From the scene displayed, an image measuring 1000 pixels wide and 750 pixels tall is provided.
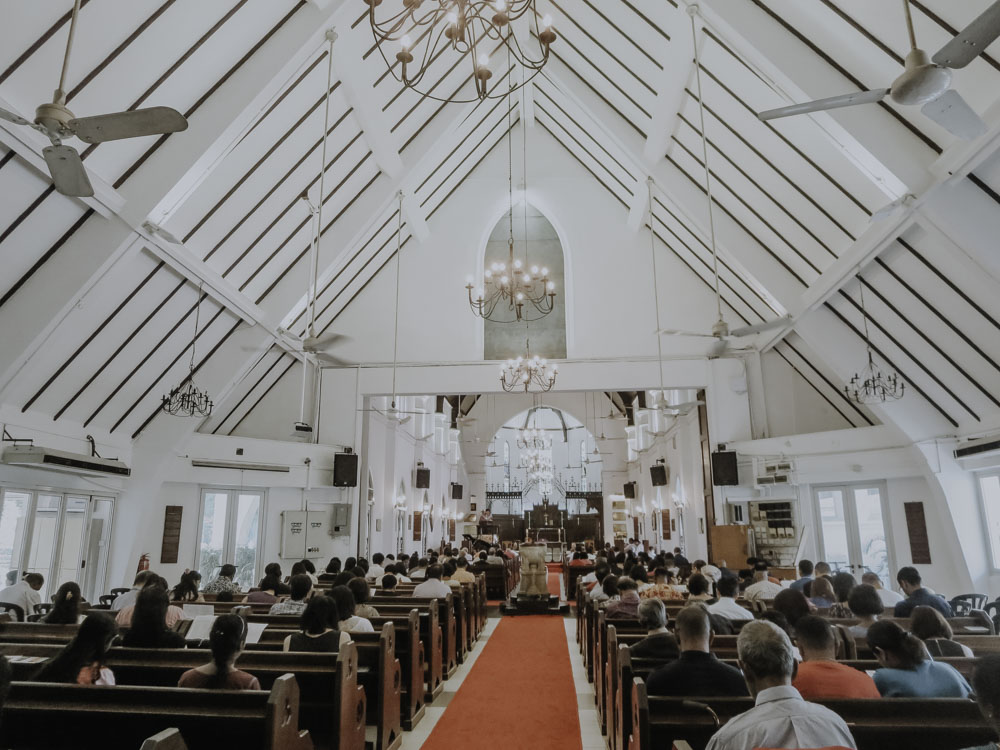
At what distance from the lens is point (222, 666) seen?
278 cm

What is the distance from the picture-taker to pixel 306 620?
3854 mm

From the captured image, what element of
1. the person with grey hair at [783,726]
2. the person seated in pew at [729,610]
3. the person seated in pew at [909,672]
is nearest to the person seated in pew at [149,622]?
the person with grey hair at [783,726]

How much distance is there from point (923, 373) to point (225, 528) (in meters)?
11.2

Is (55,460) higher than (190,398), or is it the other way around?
(190,398)

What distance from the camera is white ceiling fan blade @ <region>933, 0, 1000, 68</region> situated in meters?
2.72

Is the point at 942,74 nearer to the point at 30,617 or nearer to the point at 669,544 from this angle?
the point at 30,617

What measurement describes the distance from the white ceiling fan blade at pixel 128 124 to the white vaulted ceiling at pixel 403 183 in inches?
106

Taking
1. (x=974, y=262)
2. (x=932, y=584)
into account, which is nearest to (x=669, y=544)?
(x=932, y=584)

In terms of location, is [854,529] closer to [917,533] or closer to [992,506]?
[917,533]

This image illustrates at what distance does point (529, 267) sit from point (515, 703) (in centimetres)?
849

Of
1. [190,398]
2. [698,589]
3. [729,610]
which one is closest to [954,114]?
[729,610]

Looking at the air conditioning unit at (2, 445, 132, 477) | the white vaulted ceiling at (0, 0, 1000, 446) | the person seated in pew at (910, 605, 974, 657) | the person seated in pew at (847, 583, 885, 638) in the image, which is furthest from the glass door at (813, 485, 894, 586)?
the air conditioning unit at (2, 445, 132, 477)

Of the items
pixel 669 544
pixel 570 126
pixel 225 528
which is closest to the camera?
pixel 225 528

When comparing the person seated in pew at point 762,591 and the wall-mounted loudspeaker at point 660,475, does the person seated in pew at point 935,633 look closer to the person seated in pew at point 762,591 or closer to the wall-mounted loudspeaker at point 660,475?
the person seated in pew at point 762,591
